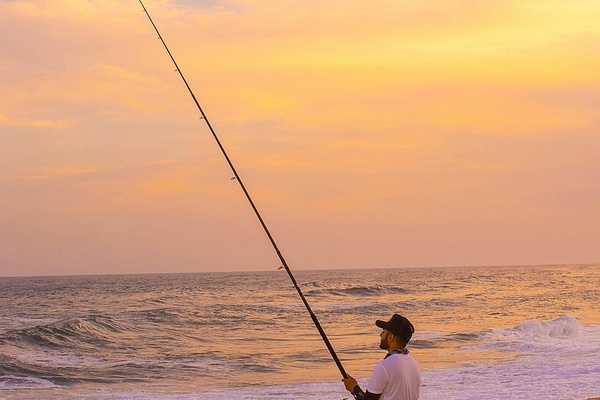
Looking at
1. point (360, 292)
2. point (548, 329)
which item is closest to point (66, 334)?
point (548, 329)

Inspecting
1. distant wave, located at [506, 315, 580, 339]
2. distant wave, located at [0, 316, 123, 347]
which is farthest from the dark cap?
distant wave, located at [0, 316, 123, 347]

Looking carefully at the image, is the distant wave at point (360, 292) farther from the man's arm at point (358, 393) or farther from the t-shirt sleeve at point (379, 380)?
the t-shirt sleeve at point (379, 380)

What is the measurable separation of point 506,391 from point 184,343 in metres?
9.92

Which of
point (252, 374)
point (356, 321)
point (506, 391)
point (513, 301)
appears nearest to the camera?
point (506, 391)

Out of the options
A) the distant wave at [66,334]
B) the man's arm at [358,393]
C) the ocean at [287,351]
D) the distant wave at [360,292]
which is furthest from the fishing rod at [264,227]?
the distant wave at [360,292]

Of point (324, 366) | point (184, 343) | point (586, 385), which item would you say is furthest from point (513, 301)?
point (586, 385)

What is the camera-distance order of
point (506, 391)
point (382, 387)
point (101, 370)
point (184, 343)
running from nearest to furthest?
point (382, 387)
point (506, 391)
point (101, 370)
point (184, 343)

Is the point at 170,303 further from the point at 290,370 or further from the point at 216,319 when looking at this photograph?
the point at 290,370

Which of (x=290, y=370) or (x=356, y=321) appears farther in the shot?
(x=356, y=321)

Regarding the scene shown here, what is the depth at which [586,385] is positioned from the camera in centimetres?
1055

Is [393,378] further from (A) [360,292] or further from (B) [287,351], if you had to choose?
(A) [360,292]

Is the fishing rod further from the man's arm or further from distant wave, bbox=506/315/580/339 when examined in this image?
distant wave, bbox=506/315/580/339

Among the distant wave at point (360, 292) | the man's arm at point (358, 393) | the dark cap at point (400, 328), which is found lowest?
the distant wave at point (360, 292)

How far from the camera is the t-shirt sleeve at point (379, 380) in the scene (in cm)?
375
